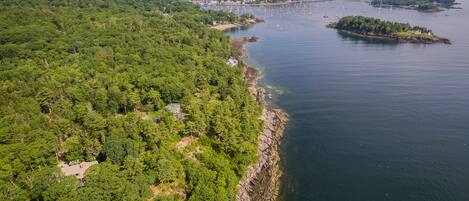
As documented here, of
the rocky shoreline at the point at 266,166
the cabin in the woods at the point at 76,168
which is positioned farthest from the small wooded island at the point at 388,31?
the cabin in the woods at the point at 76,168

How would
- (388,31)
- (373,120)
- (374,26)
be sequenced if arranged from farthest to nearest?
(374,26) → (388,31) → (373,120)

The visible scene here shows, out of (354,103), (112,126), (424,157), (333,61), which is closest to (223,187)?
(112,126)

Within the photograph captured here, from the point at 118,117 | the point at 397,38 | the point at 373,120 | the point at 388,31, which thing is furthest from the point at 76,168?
the point at 388,31

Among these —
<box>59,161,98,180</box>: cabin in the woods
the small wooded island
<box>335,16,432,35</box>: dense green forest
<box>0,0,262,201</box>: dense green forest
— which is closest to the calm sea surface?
the small wooded island

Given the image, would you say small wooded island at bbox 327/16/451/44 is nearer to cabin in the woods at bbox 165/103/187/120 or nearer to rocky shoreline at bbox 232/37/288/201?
rocky shoreline at bbox 232/37/288/201

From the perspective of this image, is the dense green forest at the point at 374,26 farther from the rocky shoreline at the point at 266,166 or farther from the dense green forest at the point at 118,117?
the rocky shoreline at the point at 266,166

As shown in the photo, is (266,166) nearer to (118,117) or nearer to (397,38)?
(118,117)
